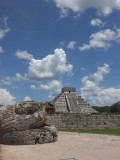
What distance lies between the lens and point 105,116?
28.9 m

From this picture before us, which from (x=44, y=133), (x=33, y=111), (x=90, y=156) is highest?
(x=33, y=111)

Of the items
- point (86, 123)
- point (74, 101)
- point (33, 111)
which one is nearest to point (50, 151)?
point (33, 111)

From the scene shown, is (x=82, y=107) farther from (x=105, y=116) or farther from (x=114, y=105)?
(x=114, y=105)

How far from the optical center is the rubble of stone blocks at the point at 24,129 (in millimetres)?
13133

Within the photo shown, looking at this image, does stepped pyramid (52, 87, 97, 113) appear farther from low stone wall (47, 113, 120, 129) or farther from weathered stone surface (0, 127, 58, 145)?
weathered stone surface (0, 127, 58, 145)

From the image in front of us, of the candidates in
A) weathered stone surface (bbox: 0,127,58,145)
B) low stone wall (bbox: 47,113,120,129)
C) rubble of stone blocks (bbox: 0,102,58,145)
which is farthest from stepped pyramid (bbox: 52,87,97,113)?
weathered stone surface (bbox: 0,127,58,145)

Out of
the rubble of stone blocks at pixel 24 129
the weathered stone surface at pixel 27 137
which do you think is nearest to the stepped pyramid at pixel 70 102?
the rubble of stone blocks at pixel 24 129

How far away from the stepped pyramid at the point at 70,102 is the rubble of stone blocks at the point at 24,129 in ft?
67.0

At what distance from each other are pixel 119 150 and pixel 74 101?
24.6m

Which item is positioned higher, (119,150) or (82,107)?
(82,107)

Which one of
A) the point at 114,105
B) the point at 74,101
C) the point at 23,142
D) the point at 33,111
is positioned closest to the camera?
the point at 23,142

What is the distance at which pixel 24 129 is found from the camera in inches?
522

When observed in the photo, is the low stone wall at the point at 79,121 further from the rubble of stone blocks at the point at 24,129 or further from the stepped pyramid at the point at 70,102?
the rubble of stone blocks at the point at 24,129

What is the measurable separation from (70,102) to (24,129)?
72.0 ft
